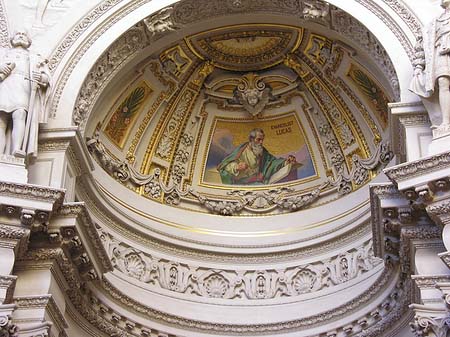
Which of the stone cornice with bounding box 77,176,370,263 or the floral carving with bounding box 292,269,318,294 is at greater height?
the stone cornice with bounding box 77,176,370,263

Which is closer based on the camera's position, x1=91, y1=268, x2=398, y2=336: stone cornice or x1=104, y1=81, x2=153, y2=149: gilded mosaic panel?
x1=91, y1=268, x2=398, y2=336: stone cornice

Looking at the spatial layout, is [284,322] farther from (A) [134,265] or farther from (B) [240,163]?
(B) [240,163]

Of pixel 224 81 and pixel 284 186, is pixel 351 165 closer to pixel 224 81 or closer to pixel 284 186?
pixel 284 186

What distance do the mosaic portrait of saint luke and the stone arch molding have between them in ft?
8.92

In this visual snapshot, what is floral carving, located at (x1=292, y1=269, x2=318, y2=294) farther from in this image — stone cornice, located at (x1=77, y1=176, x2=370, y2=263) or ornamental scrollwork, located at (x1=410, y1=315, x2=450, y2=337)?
ornamental scrollwork, located at (x1=410, y1=315, x2=450, y2=337)

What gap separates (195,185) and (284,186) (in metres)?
1.64

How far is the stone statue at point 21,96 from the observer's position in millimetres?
13156

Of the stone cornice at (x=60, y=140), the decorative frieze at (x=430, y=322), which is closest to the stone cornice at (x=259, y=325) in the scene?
the stone cornice at (x=60, y=140)

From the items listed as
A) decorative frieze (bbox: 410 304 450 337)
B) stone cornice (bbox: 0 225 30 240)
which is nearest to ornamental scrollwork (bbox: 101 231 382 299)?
stone cornice (bbox: 0 225 30 240)

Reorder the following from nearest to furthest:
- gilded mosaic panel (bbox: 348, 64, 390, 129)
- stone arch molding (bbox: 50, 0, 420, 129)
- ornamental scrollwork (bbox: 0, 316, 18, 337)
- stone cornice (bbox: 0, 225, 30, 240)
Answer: ornamental scrollwork (bbox: 0, 316, 18, 337) → stone cornice (bbox: 0, 225, 30, 240) → stone arch molding (bbox: 50, 0, 420, 129) → gilded mosaic panel (bbox: 348, 64, 390, 129)

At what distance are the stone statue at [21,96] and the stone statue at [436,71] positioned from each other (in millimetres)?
5339

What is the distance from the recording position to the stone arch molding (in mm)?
14008

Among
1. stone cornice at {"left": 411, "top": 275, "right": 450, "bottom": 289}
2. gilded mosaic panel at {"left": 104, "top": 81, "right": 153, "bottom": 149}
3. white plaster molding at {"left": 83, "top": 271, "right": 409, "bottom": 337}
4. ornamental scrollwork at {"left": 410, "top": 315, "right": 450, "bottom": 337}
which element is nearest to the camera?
ornamental scrollwork at {"left": 410, "top": 315, "right": 450, "bottom": 337}

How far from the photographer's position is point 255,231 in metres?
16.9
